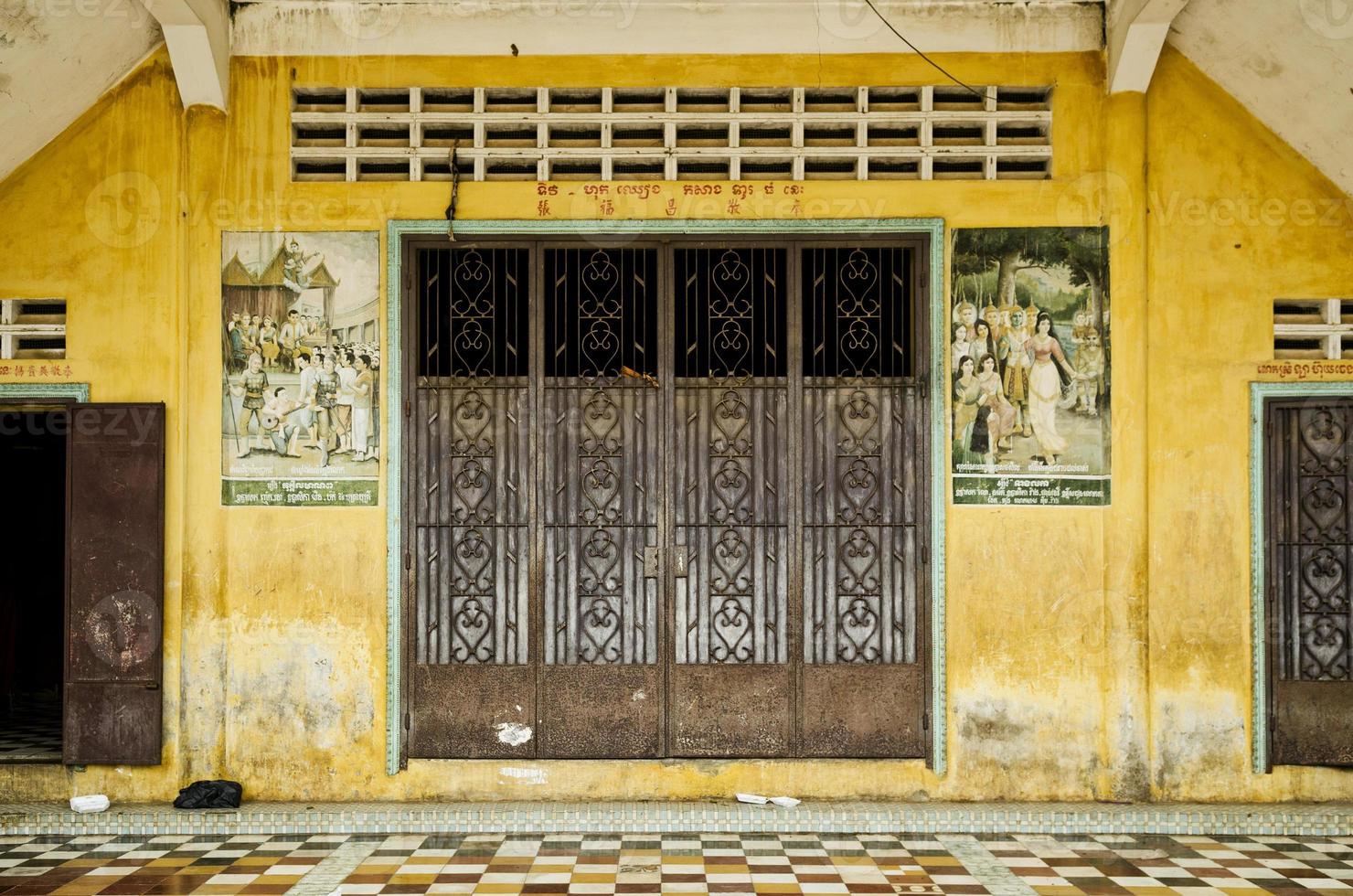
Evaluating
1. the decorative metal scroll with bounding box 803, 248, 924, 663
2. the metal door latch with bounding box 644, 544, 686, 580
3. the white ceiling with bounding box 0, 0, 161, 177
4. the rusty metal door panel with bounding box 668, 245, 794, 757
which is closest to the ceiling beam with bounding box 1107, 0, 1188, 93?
the decorative metal scroll with bounding box 803, 248, 924, 663

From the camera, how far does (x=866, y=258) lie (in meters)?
6.28

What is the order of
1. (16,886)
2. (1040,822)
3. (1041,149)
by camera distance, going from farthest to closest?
(1041,149)
(1040,822)
(16,886)

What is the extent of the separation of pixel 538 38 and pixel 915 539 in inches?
130

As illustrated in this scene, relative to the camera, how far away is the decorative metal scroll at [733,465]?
6.21 m

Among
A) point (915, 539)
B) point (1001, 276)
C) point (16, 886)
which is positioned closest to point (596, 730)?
point (915, 539)

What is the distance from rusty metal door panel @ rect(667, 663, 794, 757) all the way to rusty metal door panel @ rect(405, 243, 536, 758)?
2.60ft

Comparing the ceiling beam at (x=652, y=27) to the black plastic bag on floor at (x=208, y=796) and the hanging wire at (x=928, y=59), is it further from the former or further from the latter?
the black plastic bag on floor at (x=208, y=796)

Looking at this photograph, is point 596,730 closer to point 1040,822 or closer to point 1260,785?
point 1040,822

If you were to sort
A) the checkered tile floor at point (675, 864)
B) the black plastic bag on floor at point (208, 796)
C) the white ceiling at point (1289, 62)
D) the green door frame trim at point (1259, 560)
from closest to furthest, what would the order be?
1. the checkered tile floor at point (675, 864)
2. the white ceiling at point (1289, 62)
3. the black plastic bag on floor at point (208, 796)
4. the green door frame trim at point (1259, 560)

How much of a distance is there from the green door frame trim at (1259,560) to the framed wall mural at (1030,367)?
0.75 metres

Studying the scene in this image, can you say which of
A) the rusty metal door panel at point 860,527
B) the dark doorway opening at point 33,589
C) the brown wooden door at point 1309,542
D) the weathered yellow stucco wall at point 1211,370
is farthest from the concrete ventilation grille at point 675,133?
the dark doorway opening at point 33,589

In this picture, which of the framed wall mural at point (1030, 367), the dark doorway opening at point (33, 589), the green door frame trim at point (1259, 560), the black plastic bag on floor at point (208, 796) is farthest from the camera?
the dark doorway opening at point (33, 589)

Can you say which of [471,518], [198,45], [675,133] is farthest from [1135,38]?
[198,45]

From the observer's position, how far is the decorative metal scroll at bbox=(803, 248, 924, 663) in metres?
6.20
